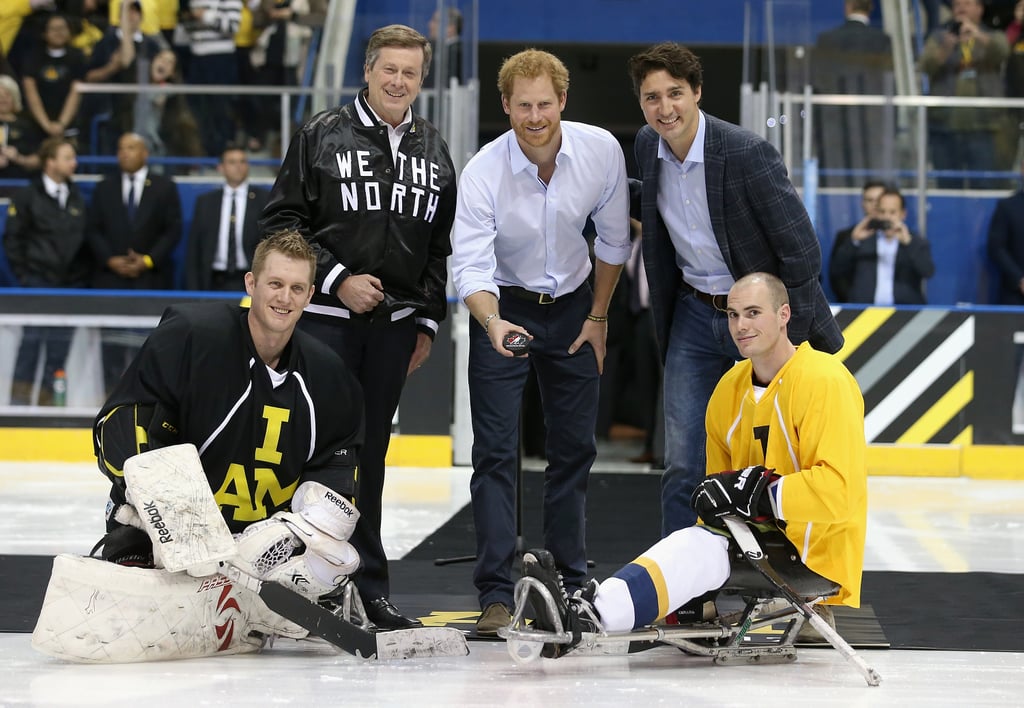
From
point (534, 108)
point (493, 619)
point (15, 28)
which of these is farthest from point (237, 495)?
point (15, 28)

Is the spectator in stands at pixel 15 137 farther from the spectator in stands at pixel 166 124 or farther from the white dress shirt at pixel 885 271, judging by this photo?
the white dress shirt at pixel 885 271

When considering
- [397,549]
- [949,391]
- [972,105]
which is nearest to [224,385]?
[397,549]

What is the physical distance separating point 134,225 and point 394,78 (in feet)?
15.4

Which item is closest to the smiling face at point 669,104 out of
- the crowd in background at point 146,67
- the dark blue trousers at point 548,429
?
the dark blue trousers at point 548,429

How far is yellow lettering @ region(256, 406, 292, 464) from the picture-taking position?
133 inches

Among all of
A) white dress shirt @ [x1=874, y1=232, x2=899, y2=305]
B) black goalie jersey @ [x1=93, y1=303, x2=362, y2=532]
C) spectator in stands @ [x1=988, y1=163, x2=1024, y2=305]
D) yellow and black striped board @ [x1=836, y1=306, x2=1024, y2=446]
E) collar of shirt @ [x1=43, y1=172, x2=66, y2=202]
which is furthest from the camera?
collar of shirt @ [x1=43, y1=172, x2=66, y2=202]

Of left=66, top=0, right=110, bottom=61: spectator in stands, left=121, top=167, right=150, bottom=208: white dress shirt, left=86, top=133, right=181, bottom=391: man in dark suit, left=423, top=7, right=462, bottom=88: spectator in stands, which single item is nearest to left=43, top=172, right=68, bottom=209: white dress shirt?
left=86, top=133, right=181, bottom=391: man in dark suit

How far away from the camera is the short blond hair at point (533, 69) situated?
359 cm

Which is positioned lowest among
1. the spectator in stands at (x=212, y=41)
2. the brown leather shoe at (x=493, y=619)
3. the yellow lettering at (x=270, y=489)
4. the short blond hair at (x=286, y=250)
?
the brown leather shoe at (x=493, y=619)

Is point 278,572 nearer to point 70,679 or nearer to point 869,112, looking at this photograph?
point 70,679

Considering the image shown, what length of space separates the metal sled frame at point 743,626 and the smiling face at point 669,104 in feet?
3.49

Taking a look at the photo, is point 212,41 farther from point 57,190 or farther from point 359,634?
point 359,634

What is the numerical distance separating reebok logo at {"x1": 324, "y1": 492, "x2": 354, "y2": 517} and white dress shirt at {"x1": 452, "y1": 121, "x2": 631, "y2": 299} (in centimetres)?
69

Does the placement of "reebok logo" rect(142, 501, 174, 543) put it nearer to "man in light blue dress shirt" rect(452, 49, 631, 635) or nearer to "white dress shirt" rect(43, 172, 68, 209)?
"man in light blue dress shirt" rect(452, 49, 631, 635)
